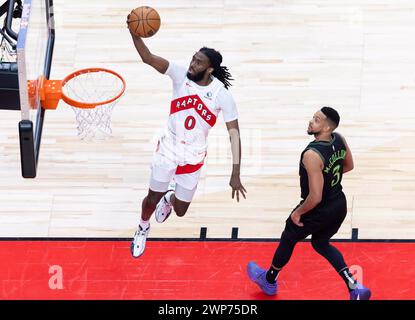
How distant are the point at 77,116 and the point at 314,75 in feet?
7.93

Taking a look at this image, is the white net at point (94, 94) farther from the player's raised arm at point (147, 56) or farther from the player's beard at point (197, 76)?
the player's beard at point (197, 76)

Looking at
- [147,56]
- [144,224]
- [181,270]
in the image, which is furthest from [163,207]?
[147,56]

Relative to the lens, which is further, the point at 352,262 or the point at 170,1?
the point at 170,1

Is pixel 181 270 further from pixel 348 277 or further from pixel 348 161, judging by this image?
pixel 348 161

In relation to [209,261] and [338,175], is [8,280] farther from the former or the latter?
[338,175]

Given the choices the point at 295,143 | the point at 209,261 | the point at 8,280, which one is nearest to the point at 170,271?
the point at 209,261

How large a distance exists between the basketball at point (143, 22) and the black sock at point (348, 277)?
2.37m

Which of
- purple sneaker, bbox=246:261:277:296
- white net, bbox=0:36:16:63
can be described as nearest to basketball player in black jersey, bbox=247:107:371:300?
purple sneaker, bbox=246:261:277:296

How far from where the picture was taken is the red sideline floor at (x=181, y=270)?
1018 cm

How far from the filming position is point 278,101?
39.6 ft

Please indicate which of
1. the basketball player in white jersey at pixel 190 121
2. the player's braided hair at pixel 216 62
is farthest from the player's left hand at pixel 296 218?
the player's braided hair at pixel 216 62

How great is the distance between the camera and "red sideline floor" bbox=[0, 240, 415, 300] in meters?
→ 10.2

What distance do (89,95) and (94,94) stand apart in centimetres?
5

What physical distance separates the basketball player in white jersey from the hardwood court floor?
0.66 m
